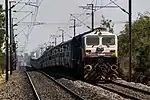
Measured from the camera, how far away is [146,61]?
36750 mm

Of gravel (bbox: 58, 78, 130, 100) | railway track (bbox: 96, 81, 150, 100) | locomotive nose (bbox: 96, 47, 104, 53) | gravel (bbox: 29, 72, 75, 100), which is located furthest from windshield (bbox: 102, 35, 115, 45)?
gravel (bbox: 58, 78, 130, 100)

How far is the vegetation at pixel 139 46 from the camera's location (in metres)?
36.8

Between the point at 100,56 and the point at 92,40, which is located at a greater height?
the point at 92,40

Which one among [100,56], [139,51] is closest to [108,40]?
[100,56]

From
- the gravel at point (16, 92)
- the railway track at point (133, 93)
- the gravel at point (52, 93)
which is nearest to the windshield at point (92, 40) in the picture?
the gravel at point (52, 93)

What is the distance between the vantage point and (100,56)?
30.3 metres

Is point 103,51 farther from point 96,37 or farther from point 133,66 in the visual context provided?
point 133,66

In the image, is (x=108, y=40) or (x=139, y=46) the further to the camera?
(x=139, y=46)

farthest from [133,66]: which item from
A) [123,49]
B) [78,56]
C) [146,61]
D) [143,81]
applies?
[123,49]

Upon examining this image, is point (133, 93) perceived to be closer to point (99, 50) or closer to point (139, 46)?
point (99, 50)

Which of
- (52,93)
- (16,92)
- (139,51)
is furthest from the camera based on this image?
(139,51)

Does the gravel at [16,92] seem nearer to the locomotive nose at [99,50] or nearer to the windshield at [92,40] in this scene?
the windshield at [92,40]

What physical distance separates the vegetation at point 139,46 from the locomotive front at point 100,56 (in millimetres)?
5335

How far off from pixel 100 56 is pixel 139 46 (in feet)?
28.4
